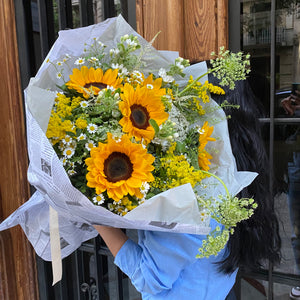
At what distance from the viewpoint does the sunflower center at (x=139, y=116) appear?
0.84 meters

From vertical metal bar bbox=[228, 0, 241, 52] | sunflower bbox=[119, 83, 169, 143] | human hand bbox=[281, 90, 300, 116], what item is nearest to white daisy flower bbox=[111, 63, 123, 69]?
sunflower bbox=[119, 83, 169, 143]

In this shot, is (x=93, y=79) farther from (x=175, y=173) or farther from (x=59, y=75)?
(x=175, y=173)

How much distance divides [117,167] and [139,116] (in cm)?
14

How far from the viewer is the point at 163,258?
982mm

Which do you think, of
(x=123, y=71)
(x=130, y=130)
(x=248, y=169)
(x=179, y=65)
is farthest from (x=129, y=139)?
(x=248, y=169)

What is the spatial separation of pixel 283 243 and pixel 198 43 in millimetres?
958

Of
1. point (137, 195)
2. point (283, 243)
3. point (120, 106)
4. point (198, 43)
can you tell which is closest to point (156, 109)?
point (120, 106)

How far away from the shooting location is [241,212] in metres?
0.78

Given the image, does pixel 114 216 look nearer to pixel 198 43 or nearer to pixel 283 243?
pixel 198 43

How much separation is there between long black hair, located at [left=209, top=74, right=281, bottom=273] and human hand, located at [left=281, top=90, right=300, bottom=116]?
0.36 metres

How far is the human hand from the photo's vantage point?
1.40 meters

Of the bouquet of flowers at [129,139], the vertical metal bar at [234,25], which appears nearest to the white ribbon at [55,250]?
the bouquet of flowers at [129,139]

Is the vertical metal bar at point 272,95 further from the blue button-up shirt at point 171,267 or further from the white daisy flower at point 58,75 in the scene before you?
the white daisy flower at point 58,75

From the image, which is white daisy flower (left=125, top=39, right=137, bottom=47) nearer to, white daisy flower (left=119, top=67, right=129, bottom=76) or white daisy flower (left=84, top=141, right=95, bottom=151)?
white daisy flower (left=119, top=67, right=129, bottom=76)
